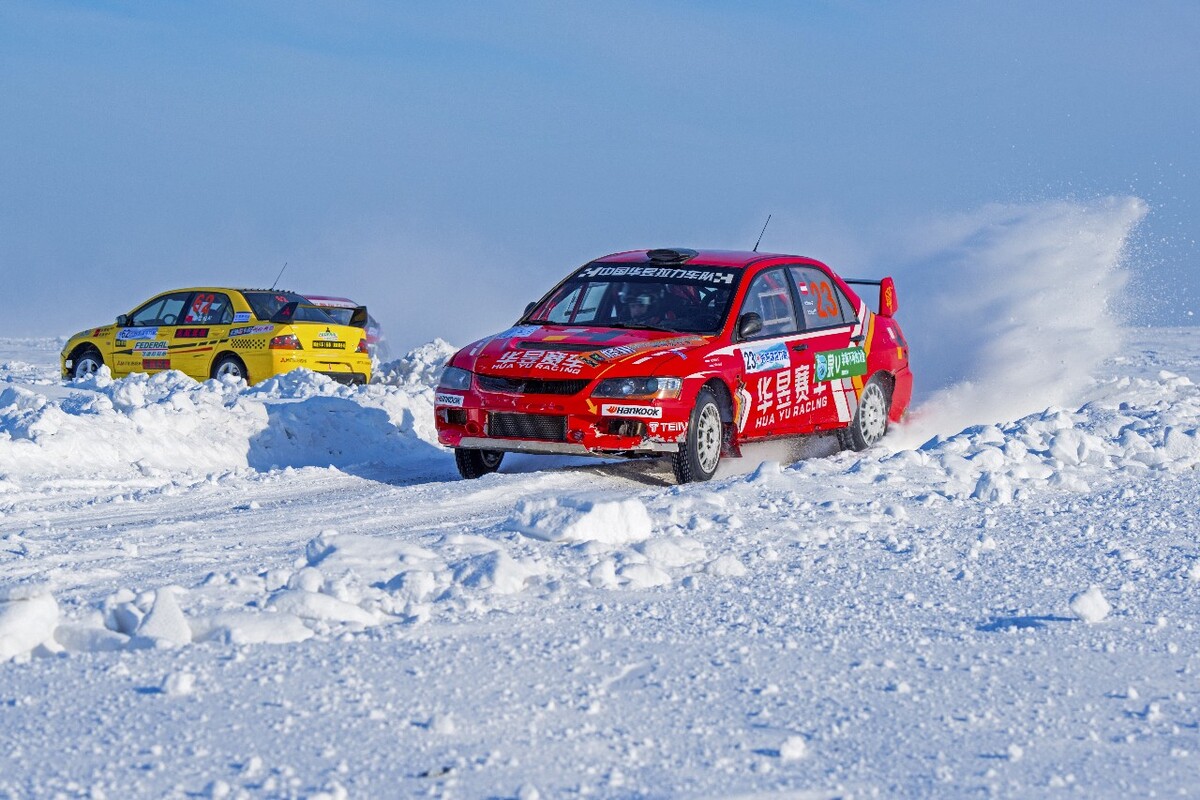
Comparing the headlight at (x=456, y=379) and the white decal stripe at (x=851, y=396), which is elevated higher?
the headlight at (x=456, y=379)

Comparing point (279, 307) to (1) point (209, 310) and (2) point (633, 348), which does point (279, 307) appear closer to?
(1) point (209, 310)

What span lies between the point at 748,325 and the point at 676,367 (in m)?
0.77

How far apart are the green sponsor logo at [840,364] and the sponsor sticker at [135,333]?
417 inches

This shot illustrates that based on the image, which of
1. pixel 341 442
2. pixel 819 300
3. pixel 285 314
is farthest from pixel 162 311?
pixel 819 300

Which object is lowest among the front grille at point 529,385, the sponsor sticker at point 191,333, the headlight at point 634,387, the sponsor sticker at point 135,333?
the headlight at point 634,387

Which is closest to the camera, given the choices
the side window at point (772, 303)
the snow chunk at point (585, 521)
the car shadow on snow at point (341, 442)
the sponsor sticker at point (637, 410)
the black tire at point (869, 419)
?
the snow chunk at point (585, 521)

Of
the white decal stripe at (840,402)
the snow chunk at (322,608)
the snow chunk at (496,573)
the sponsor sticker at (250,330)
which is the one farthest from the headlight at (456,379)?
the sponsor sticker at (250,330)

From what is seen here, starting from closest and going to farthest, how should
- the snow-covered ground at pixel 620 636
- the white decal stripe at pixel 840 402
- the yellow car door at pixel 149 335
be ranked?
the snow-covered ground at pixel 620 636 < the white decal stripe at pixel 840 402 < the yellow car door at pixel 149 335

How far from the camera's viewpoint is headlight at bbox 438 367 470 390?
10.2 metres

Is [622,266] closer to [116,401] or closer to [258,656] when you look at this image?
[116,401]

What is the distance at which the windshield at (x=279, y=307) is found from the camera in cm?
1878

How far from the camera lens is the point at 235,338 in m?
18.8

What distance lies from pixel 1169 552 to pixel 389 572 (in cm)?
353

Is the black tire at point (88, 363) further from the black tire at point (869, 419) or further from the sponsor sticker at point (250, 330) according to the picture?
the black tire at point (869, 419)
